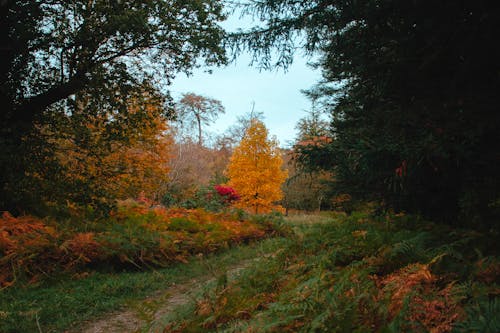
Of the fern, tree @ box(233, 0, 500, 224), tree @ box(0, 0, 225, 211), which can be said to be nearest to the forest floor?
the fern

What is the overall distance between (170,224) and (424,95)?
5.56m

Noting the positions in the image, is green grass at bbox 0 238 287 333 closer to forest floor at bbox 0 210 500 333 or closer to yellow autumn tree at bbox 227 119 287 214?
forest floor at bbox 0 210 500 333

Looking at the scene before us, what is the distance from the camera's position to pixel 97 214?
21.2 feet

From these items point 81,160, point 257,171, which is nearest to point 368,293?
point 81,160

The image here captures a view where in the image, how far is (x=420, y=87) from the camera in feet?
12.1

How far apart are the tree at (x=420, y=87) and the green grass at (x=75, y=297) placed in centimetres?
182

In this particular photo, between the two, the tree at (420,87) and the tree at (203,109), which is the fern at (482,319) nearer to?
the tree at (420,87)

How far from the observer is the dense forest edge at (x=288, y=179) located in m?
2.13

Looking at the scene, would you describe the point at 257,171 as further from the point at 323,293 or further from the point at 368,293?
the point at 368,293

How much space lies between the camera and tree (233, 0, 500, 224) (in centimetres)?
305

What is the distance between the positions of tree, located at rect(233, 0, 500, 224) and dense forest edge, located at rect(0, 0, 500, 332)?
21 mm

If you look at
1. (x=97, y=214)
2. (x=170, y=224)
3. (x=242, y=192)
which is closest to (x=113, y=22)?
(x=97, y=214)

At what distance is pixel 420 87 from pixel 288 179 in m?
2.63

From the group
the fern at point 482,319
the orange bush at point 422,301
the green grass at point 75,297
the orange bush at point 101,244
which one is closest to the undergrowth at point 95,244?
the orange bush at point 101,244
